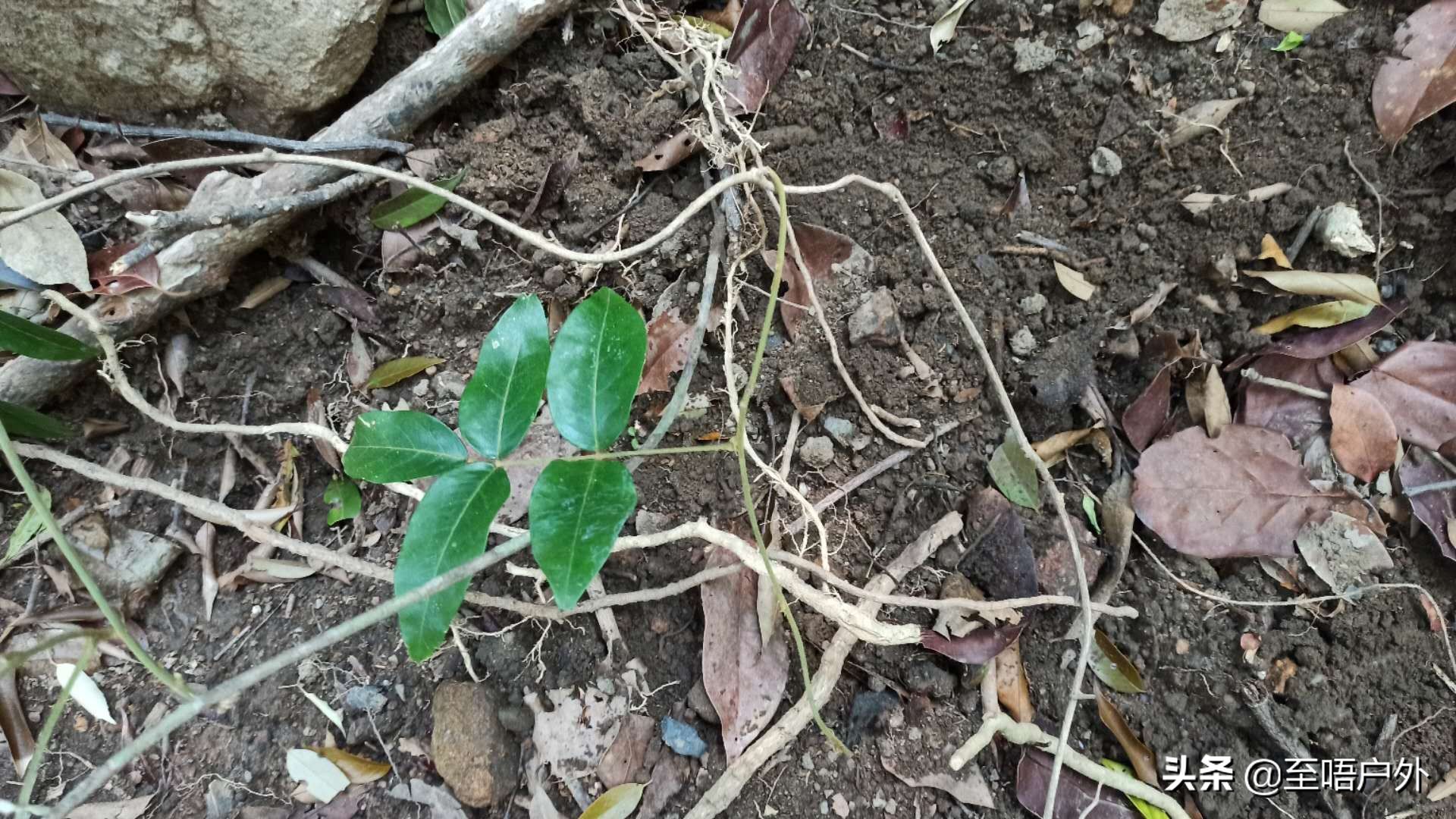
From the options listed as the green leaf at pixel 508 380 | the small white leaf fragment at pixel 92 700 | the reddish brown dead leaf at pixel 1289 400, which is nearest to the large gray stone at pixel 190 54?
the green leaf at pixel 508 380

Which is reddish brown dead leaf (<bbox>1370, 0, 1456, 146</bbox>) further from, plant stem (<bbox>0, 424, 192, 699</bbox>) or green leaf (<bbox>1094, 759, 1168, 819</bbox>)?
plant stem (<bbox>0, 424, 192, 699</bbox>)

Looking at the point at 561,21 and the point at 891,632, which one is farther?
the point at 561,21

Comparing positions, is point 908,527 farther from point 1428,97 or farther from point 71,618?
point 71,618

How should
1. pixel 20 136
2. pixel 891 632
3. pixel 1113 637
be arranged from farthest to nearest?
pixel 20 136 < pixel 1113 637 < pixel 891 632

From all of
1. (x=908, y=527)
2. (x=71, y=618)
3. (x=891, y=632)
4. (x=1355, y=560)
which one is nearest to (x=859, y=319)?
(x=908, y=527)

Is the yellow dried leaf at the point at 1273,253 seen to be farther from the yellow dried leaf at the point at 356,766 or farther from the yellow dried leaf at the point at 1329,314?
the yellow dried leaf at the point at 356,766

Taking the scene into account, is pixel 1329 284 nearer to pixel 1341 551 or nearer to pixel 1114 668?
pixel 1341 551
